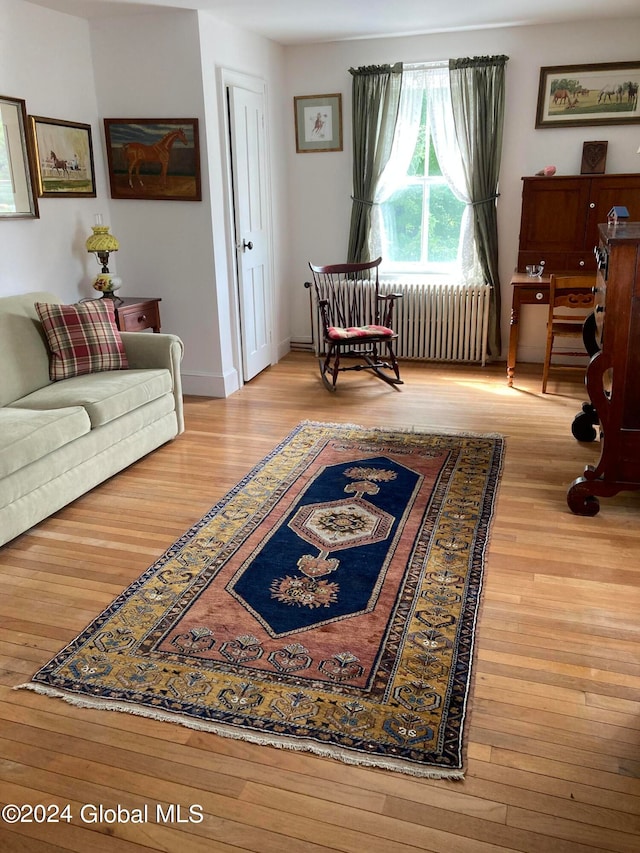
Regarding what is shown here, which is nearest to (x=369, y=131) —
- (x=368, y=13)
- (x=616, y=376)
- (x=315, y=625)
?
(x=368, y=13)

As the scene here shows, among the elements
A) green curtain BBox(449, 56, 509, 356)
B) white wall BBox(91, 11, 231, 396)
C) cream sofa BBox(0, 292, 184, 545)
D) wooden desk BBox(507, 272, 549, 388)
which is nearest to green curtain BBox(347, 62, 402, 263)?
green curtain BBox(449, 56, 509, 356)

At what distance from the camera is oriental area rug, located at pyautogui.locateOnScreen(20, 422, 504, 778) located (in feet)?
6.39

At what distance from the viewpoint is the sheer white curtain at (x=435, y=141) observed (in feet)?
18.1

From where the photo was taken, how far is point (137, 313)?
4648 mm

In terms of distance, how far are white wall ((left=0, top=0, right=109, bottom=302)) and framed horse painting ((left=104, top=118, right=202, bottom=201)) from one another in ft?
0.45

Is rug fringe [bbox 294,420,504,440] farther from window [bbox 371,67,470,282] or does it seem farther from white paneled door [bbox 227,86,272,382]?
window [bbox 371,67,470,282]

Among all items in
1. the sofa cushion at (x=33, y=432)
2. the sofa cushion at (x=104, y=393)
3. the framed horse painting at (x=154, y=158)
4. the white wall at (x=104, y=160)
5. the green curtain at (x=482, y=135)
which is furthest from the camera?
the green curtain at (x=482, y=135)

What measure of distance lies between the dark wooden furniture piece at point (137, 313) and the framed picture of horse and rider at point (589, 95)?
333 centimetres

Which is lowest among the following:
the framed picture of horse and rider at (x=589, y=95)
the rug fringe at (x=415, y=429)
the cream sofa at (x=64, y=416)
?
the rug fringe at (x=415, y=429)

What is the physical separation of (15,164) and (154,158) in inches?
40.2

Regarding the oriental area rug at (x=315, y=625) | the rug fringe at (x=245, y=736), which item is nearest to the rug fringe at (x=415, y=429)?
the oriental area rug at (x=315, y=625)

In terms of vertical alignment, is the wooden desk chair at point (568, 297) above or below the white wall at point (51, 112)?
below

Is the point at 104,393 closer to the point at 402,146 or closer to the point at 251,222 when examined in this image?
the point at 251,222

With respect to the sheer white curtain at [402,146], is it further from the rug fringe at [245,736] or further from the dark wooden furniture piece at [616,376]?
the rug fringe at [245,736]
